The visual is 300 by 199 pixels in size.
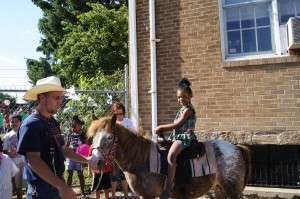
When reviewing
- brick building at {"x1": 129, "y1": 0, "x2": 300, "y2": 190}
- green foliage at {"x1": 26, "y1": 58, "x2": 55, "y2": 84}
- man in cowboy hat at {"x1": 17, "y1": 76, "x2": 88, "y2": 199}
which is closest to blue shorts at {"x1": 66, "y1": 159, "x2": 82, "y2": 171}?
brick building at {"x1": 129, "y1": 0, "x2": 300, "y2": 190}

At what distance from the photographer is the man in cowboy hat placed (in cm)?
371

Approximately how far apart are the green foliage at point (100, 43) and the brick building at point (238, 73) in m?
15.3

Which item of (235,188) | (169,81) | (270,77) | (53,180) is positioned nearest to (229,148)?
(235,188)

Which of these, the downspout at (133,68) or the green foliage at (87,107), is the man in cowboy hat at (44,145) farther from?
the green foliage at (87,107)

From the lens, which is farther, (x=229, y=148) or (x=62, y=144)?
(x=229, y=148)

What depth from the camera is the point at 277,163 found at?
8.94 m

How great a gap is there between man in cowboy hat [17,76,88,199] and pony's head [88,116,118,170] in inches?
58.9

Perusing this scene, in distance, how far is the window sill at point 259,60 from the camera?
8.41 metres

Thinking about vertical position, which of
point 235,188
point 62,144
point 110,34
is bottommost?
point 235,188

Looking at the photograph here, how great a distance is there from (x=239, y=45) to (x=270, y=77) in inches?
36.9

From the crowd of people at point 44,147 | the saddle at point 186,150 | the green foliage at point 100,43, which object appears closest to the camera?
the crowd of people at point 44,147

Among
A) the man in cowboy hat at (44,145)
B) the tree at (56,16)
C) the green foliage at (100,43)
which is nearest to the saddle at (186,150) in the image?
Answer: the man in cowboy hat at (44,145)

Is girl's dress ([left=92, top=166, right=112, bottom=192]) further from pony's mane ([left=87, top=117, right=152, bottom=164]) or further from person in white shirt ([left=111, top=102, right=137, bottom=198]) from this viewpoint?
pony's mane ([left=87, top=117, right=152, bottom=164])

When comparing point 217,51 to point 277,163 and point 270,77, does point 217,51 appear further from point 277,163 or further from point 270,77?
point 277,163
